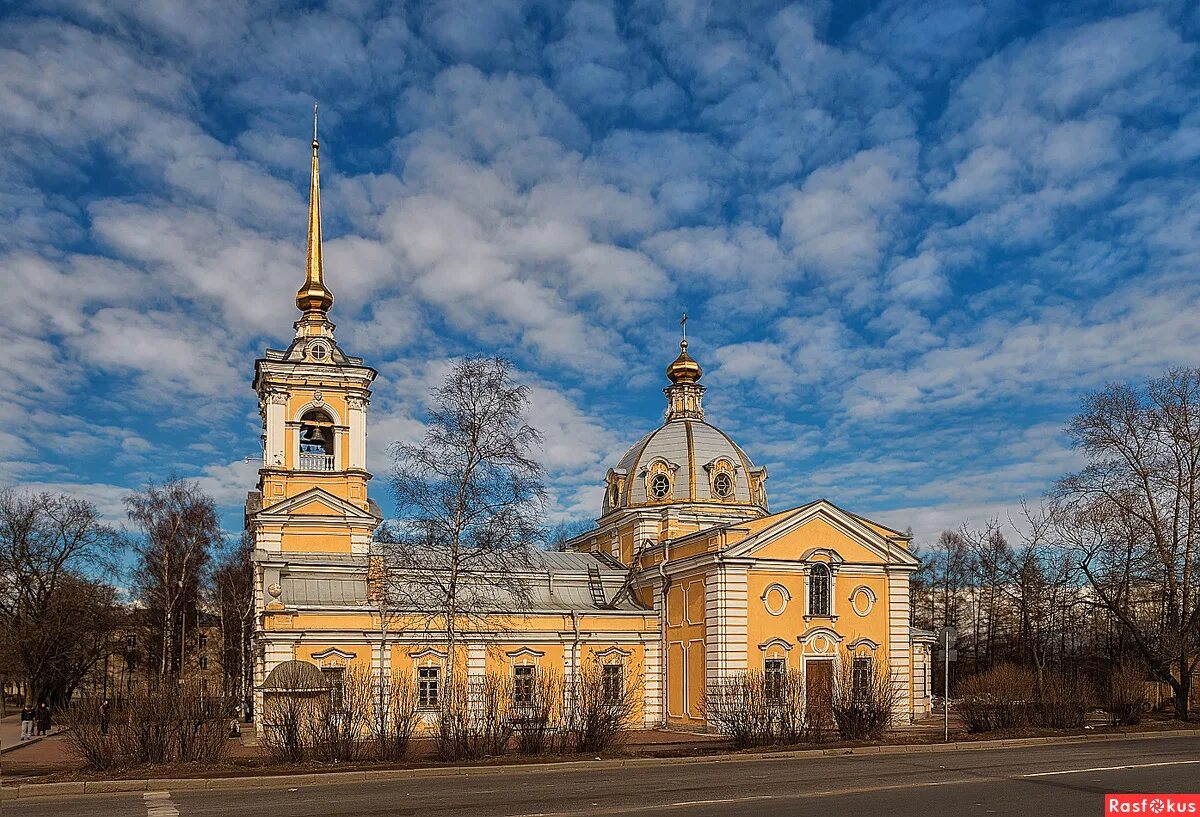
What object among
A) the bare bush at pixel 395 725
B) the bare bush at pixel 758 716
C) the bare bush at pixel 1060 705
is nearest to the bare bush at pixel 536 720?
the bare bush at pixel 395 725

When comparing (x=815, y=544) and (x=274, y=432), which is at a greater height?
(x=274, y=432)

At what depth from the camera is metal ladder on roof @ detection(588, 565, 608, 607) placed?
36.4 m

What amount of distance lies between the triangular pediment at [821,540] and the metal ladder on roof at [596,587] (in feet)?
21.7

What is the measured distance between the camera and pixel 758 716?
24.1m

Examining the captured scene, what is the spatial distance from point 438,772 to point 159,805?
18.1ft

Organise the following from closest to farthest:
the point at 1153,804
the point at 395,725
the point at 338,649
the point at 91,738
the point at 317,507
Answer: the point at 1153,804, the point at 91,738, the point at 395,725, the point at 338,649, the point at 317,507

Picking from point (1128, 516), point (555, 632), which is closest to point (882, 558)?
point (1128, 516)

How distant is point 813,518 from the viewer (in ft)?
108

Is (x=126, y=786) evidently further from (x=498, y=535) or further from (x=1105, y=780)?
(x=1105, y=780)

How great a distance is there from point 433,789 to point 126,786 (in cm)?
512

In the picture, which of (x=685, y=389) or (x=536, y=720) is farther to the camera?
(x=685, y=389)

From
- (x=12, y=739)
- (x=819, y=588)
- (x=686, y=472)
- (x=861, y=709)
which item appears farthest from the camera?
(x=686, y=472)

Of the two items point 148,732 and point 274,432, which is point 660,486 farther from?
point 148,732

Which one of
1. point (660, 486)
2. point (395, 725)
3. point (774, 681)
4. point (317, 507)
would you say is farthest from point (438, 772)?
point (660, 486)
